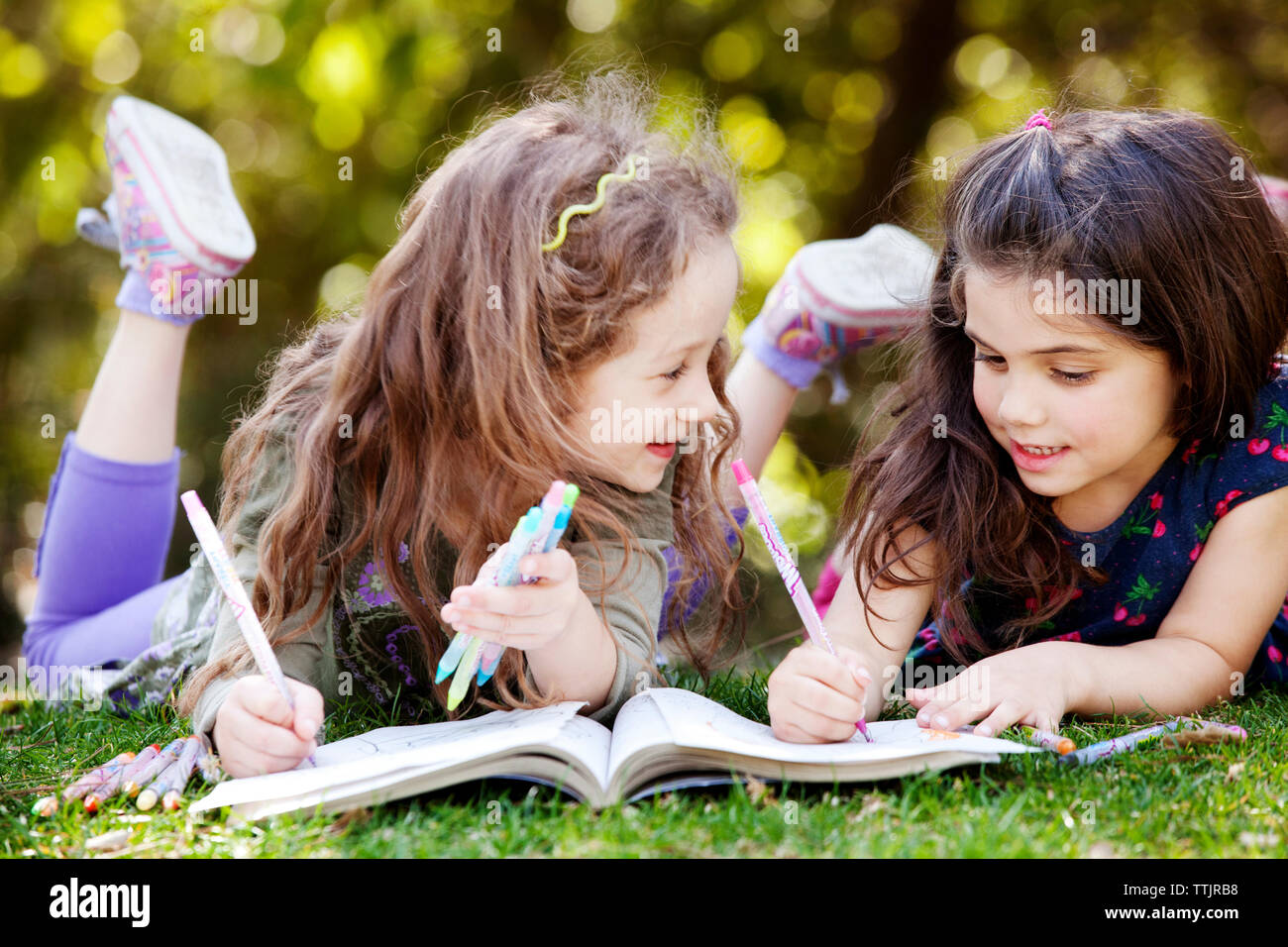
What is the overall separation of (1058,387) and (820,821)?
84 centimetres

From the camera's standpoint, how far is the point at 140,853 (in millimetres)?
1307

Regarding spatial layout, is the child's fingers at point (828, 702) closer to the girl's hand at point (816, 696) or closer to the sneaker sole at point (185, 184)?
the girl's hand at point (816, 696)

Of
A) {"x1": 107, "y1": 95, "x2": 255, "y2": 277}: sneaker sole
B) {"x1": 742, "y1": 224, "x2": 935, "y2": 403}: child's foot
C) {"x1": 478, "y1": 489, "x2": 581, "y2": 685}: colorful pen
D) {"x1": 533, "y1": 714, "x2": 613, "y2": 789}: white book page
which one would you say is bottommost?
{"x1": 533, "y1": 714, "x2": 613, "y2": 789}: white book page

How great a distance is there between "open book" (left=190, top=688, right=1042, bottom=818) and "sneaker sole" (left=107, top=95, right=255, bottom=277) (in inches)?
50.4

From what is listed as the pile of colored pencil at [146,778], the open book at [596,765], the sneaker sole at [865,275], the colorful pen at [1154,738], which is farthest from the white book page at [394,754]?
the sneaker sole at [865,275]

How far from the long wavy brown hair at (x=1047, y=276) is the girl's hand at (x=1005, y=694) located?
0.22 metres

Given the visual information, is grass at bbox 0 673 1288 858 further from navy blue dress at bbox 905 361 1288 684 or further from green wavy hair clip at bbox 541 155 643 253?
green wavy hair clip at bbox 541 155 643 253

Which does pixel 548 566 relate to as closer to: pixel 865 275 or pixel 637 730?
pixel 637 730

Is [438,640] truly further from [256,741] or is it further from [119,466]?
[119,466]

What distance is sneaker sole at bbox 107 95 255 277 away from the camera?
2383 mm

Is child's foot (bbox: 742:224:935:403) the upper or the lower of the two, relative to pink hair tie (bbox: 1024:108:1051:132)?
lower

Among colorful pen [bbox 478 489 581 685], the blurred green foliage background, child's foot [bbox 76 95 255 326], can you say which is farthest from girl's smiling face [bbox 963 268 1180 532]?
the blurred green foliage background

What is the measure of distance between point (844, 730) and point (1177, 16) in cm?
406

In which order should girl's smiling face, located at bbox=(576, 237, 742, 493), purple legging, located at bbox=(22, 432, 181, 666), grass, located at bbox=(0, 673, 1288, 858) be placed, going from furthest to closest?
purple legging, located at bbox=(22, 432, 181, 666)
girl's smiling face, located at bbox=(576, 237, 742, 493)
grass, located at bbox=(0, 673, 1288, 858)
